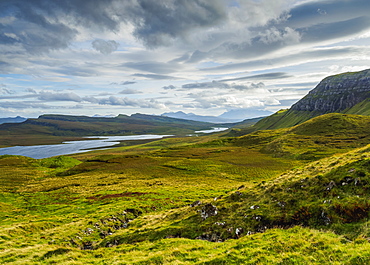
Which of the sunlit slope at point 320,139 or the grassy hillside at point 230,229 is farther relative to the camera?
the sunlit slope at point 320,139

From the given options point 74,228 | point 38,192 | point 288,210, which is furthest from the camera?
point 38,192

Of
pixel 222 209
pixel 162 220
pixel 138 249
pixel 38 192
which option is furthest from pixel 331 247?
pixel 38 192

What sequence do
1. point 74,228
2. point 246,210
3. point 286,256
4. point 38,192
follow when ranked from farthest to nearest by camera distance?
point 38,192, point 74,228, point 246,210, point 286,256

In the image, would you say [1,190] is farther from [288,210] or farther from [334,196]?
[334,196]

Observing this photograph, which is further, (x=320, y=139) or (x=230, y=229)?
(x=320, y=139)

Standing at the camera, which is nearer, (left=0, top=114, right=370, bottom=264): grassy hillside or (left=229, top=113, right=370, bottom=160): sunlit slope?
(left=0, top=114, right=370, bottom=264): grassy hillside

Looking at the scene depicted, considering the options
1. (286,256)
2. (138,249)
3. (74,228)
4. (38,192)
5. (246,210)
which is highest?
(286,256)

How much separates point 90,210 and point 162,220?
1798cm

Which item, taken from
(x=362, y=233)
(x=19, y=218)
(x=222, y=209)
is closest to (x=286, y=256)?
(x=362, y=233)

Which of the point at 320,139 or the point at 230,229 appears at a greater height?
the point at 230,229

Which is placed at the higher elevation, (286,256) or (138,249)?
(286,256)

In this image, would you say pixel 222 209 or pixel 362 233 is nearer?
pixel 362 233

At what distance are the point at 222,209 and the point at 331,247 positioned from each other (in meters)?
12.5

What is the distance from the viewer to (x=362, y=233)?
13.1 meters
